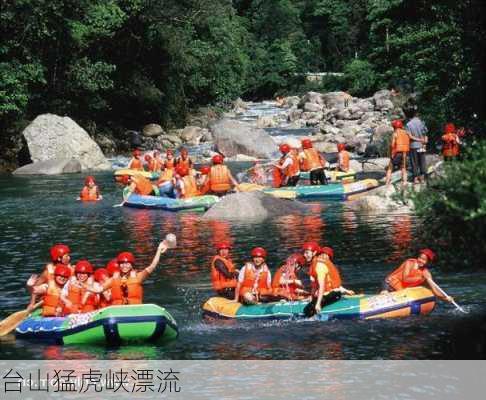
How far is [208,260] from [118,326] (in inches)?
250

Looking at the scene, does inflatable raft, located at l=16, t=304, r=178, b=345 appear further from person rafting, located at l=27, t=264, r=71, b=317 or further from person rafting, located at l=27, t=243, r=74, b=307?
person rafting, located at l=27, t=243, r=74, b=307

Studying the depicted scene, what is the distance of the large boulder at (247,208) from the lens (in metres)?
25.4

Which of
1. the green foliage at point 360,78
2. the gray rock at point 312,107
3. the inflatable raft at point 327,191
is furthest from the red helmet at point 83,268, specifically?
the green foliage at point 360,78

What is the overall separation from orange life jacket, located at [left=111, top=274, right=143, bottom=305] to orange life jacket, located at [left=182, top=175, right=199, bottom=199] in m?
13.3

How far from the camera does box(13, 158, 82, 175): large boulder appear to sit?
39531mm

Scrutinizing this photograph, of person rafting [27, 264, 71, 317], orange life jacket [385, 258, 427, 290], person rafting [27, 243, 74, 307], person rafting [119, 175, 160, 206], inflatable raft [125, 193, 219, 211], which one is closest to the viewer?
person rafting [27, 264, 71, 317]

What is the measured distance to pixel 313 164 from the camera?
2900cm

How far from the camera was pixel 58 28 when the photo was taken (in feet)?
138

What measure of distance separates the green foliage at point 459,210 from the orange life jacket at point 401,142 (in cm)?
1294

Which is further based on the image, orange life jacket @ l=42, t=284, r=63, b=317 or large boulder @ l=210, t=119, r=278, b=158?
large boulder @ l=210, t=119, r=278, b=158

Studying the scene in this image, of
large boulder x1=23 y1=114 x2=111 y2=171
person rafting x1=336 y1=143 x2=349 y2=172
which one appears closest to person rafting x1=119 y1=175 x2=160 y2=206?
person rafting x1=336 y1=143 x2=349 y2=172

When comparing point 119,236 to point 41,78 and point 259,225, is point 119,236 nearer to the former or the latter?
point 259,225

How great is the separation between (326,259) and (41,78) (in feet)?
94.4

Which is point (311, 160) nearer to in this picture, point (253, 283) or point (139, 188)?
point (139, 188)
